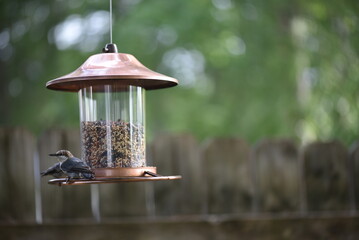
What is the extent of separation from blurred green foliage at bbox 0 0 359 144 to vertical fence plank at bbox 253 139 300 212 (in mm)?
1487

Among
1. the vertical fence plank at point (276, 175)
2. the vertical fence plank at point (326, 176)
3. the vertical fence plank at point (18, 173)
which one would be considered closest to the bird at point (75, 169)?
the vertical fence plank at point (18, 173)

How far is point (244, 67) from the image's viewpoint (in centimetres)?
677

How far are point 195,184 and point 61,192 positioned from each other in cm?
98

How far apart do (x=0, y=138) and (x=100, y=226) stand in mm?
948

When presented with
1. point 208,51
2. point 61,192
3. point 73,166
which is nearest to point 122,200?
point 61,192

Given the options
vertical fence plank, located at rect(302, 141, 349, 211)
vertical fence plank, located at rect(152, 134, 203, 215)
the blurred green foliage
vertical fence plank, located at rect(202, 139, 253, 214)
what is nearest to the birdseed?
vertical fence plank, located at rect(152, 134, 203, 215)

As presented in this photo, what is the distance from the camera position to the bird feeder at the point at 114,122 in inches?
108

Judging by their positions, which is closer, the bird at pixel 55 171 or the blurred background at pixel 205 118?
the bird at pixel 55 171

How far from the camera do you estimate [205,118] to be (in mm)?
7418

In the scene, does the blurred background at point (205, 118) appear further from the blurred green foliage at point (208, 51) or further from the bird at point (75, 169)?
the bird at point (75, 169)

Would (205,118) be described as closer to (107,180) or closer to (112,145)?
(112,145)

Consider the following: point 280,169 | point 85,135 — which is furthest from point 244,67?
point 85,135

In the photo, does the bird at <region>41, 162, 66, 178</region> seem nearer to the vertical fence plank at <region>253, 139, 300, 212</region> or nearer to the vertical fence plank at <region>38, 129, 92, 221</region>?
the vertical fence plank at <region>38, 129, 92, 221</region>

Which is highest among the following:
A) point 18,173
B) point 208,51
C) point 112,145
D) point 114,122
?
point 208,51
